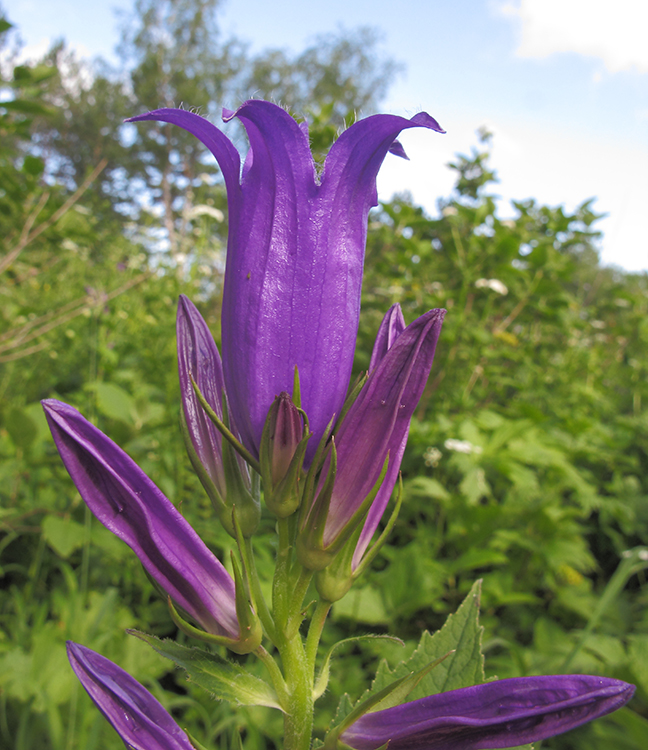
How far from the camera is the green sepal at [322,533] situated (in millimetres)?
611

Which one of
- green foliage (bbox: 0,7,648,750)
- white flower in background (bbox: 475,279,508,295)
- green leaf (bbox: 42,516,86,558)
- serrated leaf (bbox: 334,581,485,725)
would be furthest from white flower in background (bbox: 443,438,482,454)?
serrated leaf (bbox: 334,581,485,725)

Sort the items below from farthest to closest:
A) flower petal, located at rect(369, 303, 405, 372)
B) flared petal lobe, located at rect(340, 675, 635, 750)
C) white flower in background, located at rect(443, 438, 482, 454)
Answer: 1. white flower in background, located at rect(443, 438, 482, 454)
2. flower petal, located at rect(369, 303, 405, 372)
3. flared petal lobe, located at rect(340, 675, 635, 750)

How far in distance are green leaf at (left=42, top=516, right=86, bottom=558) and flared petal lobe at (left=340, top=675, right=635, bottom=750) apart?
6.13 ft

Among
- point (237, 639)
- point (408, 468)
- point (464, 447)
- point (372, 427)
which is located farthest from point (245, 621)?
point (408, 468)

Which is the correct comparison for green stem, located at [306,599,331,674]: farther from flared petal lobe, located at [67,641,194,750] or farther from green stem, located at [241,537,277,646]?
flared petal lobe, located at [67,641,194,750]

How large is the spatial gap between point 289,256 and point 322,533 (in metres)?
0.32

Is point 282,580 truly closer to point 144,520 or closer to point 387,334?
point 144,520

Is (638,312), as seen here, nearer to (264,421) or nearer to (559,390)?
(559,390)

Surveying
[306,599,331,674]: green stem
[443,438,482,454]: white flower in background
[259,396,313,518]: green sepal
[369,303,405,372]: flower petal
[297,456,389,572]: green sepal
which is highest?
[369,303,405,372]: flower petal

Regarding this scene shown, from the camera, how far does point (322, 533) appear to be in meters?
0.62

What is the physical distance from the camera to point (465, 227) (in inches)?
157

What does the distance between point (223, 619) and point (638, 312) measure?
6.13m

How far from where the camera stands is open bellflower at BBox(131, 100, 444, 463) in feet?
2.05

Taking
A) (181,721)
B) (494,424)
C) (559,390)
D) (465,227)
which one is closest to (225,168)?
(181,721)
